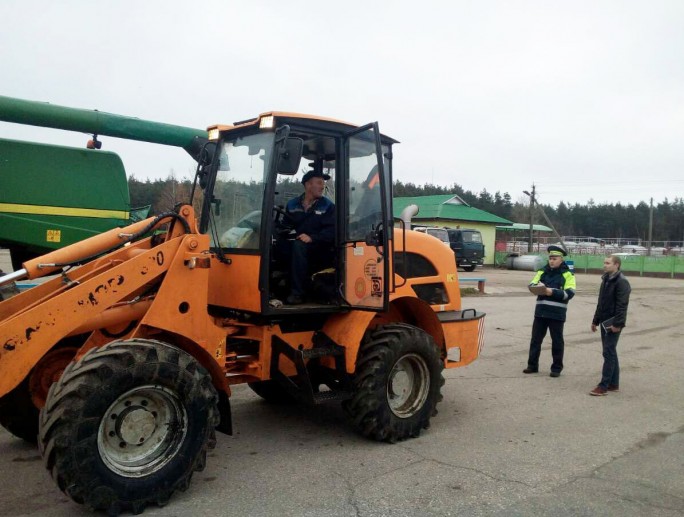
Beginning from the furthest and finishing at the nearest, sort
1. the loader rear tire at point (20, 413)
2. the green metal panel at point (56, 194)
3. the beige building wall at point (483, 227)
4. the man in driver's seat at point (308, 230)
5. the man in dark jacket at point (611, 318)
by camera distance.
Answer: the beige building wall at point (483, 227) < the green metal panel at point (56, 194) < the man in dark jacket at point (611, 318) < the man in driver's seat at point (308, 230) < the loader rear tire at point (20, 413)

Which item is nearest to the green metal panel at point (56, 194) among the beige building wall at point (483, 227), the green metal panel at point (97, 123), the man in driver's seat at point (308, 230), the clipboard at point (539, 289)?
the green metal panel at point (97, 123)

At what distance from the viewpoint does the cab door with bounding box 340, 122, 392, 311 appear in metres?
5.13

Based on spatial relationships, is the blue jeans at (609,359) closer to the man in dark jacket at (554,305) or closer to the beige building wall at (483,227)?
the man in dark jacket at (554,305)

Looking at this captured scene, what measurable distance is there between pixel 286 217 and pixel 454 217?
37.2m

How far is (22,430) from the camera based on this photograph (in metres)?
4.68

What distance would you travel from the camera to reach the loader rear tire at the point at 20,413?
453 centimetres

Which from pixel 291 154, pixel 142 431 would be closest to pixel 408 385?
pixel 291 154

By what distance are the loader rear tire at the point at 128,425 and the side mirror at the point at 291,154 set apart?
1.59 meters

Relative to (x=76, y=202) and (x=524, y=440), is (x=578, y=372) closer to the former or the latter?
(x=524, y=440)

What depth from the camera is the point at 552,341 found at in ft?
26.6

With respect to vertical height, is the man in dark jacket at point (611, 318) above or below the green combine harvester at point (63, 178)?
below

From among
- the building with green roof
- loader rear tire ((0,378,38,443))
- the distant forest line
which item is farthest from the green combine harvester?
the distant forest line

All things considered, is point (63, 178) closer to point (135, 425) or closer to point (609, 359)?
point (135, 425)

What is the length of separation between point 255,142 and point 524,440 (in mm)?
3430
